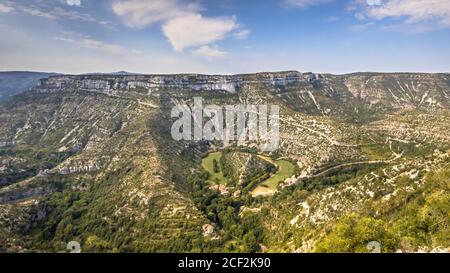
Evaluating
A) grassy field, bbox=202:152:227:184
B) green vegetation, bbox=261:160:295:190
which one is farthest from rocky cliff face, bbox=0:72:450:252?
grassy field, bbox=202:152:227:184

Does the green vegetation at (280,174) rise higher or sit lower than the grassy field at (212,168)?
higher

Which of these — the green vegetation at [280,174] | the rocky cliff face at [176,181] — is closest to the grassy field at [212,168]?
the rocky cliff face at [176,181]

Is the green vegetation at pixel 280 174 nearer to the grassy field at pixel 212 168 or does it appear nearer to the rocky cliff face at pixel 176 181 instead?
the rocky cliff face at pixel 176 181

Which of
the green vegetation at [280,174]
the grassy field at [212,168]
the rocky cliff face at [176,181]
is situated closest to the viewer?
the rocky cliff face at [176,181]

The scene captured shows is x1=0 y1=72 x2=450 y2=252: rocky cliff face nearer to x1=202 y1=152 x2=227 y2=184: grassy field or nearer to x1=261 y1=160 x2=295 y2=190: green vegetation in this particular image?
x1=261 y1=160 x2=295 y2=190: green vegetation

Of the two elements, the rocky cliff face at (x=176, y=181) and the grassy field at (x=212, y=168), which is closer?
the rocky cliff face at (x=176, y=181)

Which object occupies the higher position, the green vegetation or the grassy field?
the green vegetation

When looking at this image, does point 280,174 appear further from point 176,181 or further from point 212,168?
point 176,181

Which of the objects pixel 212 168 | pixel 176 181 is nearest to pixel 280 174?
pixel 212 168
